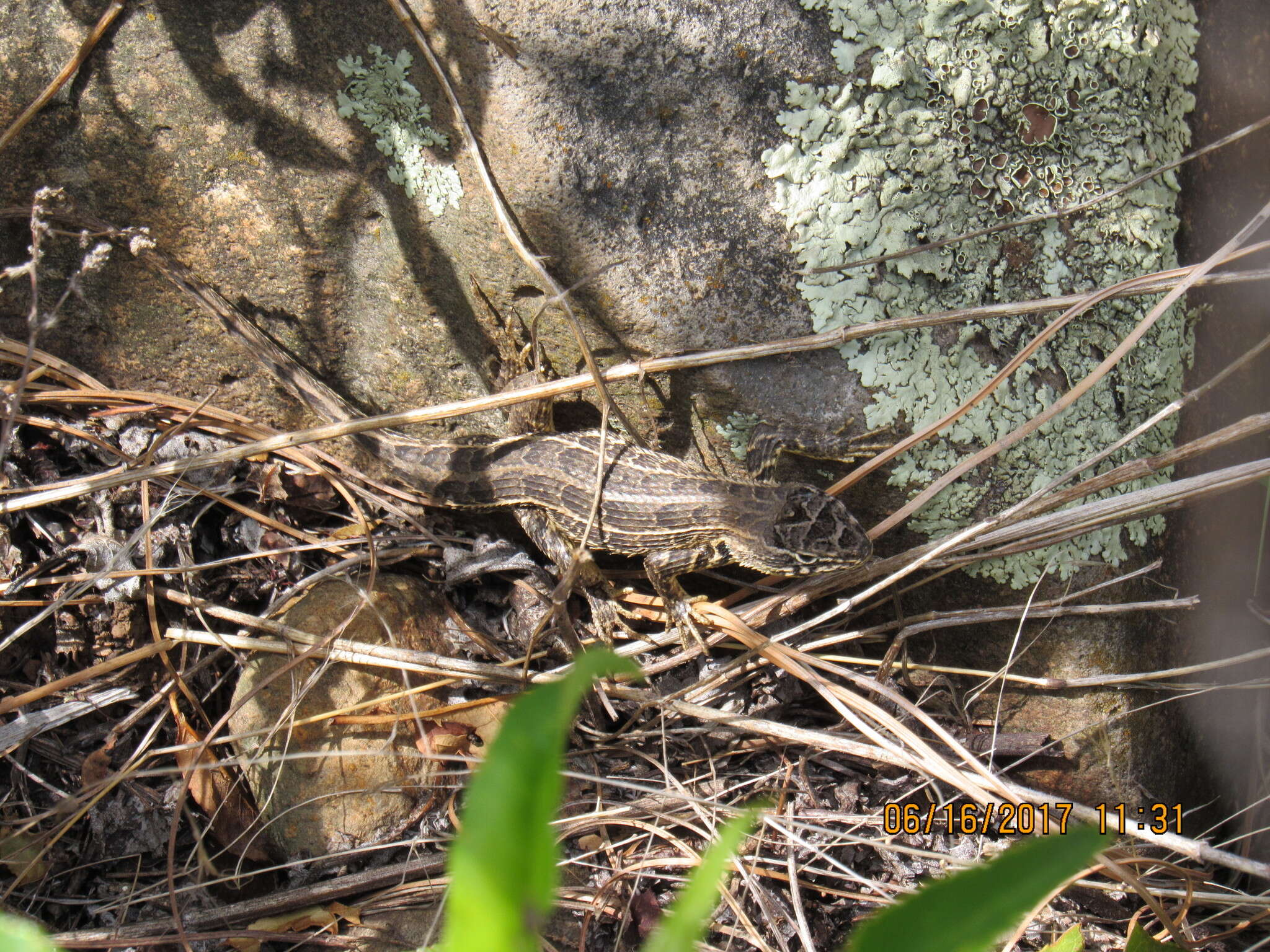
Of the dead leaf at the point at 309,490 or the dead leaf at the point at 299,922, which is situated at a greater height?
the dead leaf at the point at 309,490

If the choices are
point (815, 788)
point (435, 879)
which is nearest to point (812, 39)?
point (815, 788)

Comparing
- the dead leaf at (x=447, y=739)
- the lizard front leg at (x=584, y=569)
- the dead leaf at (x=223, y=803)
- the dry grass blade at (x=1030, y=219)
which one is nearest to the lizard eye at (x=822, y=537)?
the lizard front leg at (x=584, y=569)

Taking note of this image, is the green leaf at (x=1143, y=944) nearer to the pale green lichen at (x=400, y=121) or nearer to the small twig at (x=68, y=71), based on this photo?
the pale green lichen at (x=400, y=121)

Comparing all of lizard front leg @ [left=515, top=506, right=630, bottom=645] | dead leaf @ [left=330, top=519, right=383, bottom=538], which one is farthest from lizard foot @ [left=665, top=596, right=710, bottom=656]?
dead leaf @ [left=330, top=519, right=383, bottom=538]

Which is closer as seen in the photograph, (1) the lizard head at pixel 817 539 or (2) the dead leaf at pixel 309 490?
(1) the lizard head at pixel 817 539

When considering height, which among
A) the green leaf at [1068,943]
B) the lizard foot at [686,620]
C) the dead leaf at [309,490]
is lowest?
the green leaf at [1068,943]

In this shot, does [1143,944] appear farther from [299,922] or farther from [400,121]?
[400,121]

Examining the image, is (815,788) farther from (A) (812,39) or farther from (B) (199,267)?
(B) (199,267)

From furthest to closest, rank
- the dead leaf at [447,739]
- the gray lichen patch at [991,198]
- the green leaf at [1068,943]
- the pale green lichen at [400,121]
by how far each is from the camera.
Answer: the dead leaf at [447,739] < the pale green lichen at [400,121] < the gray lichen patch at [991,198] < the green leaf at [1068,943]

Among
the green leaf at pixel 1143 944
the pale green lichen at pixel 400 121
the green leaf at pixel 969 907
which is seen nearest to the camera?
the green leaf at pixel 969 907
